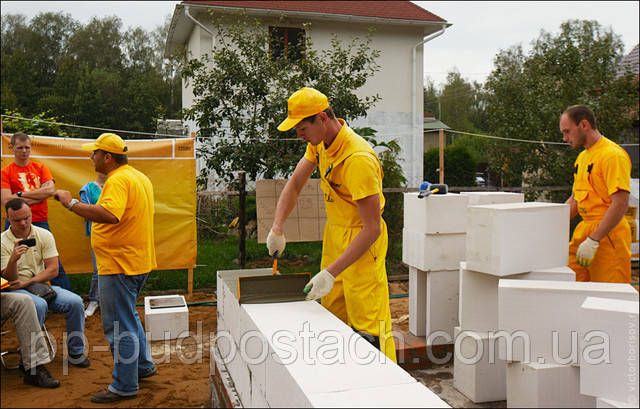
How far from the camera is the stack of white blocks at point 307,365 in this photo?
1.71 metres

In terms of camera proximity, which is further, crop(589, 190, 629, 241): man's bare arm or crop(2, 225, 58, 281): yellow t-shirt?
crop(2, 225, 58, 281): yellow t-shirt

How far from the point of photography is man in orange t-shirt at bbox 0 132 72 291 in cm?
572

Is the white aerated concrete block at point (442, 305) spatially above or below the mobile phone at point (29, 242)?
below

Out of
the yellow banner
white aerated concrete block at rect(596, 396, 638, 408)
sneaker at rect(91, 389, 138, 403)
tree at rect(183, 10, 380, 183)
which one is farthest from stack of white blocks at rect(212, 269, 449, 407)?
tree at rect(183, 10, 380, 183)

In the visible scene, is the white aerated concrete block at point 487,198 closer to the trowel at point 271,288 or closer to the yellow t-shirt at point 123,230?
the trowel at point 271,288

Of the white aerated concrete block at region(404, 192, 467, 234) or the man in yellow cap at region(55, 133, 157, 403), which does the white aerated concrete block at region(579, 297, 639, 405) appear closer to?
the white aerated concrete block at region(404, 192, 467, 234)

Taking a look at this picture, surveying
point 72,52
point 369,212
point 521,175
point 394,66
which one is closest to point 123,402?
point 369,212

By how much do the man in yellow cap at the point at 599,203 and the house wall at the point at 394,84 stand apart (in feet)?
33.4

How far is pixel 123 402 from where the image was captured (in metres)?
3.90

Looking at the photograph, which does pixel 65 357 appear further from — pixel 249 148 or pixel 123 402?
pixel 249 148

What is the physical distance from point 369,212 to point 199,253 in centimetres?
600

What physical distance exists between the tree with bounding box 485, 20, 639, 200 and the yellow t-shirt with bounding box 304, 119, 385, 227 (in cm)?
832

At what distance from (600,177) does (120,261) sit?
4.00 metres

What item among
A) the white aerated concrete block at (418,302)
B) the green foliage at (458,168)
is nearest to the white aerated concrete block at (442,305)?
the white aerated concrete block at (418,302)
